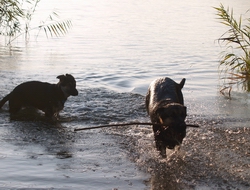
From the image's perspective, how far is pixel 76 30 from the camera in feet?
84.2

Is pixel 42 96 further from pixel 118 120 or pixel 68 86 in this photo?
pixel 118 120

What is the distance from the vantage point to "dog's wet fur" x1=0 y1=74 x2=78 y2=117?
997 centimetres

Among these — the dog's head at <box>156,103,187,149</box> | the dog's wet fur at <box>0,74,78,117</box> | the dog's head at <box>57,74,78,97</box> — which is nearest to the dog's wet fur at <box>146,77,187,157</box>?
the dog's head at <box>156,103,187,149</box>

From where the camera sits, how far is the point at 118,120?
10156mm

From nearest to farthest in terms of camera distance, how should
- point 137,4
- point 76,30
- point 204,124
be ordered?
point 204,124 < point 76,30 < point 137,4

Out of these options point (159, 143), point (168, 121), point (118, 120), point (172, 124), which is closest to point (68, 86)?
point (118, 120)

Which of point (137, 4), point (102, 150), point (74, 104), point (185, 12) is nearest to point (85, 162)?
point (102, 150)

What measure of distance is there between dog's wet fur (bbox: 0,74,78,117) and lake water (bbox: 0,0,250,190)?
10.3 inches

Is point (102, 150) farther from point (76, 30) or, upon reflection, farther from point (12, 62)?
point (76, 30)

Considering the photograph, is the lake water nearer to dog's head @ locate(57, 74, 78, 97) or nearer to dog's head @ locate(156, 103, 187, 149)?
dog's head @ locate(156, 103, 187, 149)

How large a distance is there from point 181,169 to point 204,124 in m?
2.86

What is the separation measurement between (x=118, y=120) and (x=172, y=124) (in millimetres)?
3465

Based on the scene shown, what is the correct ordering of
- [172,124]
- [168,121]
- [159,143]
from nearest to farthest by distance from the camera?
[172,124] < [168,121] < [159,143]

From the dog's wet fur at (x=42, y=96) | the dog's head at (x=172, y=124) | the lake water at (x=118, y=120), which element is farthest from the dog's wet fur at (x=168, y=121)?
the dog's wet fur at (x=42, y=96)
